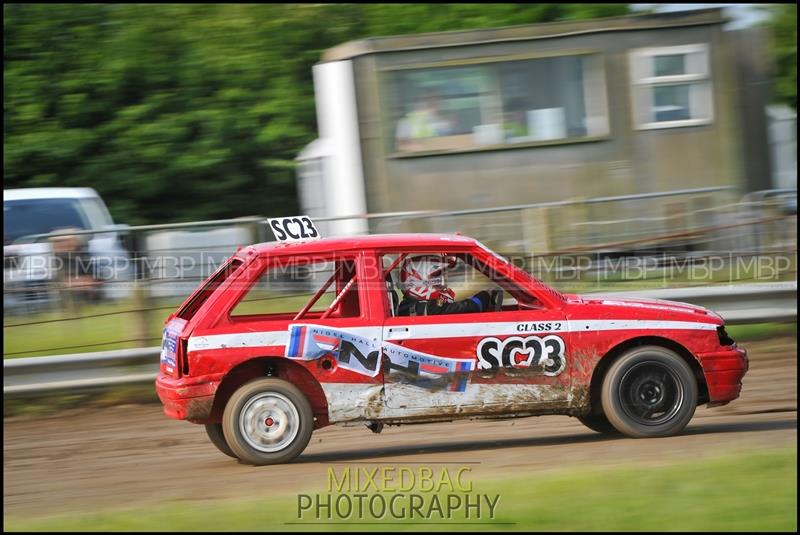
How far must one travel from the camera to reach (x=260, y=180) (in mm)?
22422

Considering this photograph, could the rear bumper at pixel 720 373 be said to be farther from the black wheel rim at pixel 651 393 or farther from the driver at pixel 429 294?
the driver at pixel 429 294

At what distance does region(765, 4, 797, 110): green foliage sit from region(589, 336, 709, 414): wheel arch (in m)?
22.5

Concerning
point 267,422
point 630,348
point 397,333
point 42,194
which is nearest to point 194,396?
point 267,422

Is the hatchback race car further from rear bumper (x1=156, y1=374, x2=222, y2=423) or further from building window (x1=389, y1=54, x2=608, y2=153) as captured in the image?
building window (x1=389, y1=54, x2=608, y2=153)

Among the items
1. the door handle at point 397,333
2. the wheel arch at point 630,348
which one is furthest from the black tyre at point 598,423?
the door handle at point 397,333

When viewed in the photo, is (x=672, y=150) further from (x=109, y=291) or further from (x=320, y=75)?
(x=109, y=291)

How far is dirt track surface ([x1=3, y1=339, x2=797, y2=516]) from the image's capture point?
7051 mm

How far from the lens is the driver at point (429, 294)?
7680 mm

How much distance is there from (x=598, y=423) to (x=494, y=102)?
22.1 feet

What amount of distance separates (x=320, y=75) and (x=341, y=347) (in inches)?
308

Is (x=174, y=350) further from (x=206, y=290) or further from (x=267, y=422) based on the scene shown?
(x=267, y=422)

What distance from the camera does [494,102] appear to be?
14148mm

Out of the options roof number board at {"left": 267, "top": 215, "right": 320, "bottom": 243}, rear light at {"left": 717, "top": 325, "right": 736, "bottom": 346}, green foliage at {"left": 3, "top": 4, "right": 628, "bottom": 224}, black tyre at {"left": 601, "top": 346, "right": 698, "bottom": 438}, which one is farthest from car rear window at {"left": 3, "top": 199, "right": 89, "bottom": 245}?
rear light at {"left": 717, "top": 325, "right": 736, "bottom": 346}

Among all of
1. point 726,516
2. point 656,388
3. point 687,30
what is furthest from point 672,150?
point 726,516
